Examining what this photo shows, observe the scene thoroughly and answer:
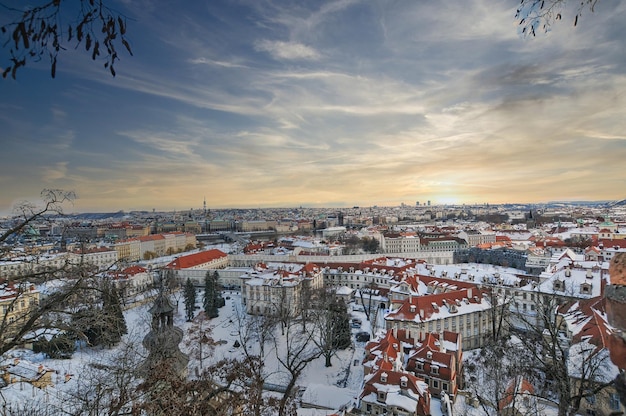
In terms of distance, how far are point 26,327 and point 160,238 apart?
87.1 m

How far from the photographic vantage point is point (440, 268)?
41656mm

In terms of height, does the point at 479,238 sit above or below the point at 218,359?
above

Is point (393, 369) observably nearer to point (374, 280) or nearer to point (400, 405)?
point (400, 405)

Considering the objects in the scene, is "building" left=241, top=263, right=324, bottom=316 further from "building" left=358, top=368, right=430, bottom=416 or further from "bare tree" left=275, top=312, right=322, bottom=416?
"building" left=358, top=368, right=430, bottom=416

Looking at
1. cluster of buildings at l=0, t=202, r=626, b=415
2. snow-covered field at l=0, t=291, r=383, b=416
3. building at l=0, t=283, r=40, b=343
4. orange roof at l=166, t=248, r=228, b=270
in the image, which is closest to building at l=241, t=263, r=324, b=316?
cluster of buildings at l=0, t=202, r=626, b=415

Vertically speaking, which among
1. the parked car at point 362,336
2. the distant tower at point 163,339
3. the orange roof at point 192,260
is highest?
the distant tower at point 163,339

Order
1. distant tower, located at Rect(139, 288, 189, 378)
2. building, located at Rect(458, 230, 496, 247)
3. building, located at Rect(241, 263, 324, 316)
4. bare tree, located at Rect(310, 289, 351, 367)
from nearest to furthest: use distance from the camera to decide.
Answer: distant tower, located at Rect(139, 288, 189, 378), bare tree, located at Rect(310, 289, 351, 367), building, located at Rect(241, 263, 324, 316), building, located at Rect(458, 230, 496, 247)

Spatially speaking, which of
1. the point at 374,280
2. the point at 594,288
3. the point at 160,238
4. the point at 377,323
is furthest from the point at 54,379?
the point at 160,238

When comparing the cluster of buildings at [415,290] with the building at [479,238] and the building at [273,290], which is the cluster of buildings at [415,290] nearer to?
the building at [273,290]

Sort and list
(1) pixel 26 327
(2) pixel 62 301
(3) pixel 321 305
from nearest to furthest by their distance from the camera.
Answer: (1) pixel 26 327
(2) pixel 62 301
(3) pixel 321 305

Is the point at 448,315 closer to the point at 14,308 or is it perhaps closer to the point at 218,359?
the point at 218,359

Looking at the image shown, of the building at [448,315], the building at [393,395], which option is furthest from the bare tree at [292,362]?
the building at [448,315]

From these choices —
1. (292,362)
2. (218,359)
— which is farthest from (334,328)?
(292,362)

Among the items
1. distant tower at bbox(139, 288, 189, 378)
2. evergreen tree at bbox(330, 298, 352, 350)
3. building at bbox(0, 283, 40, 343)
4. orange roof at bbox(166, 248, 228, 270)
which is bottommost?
evergreen tree at bbox(330, 298, 352, 350)
